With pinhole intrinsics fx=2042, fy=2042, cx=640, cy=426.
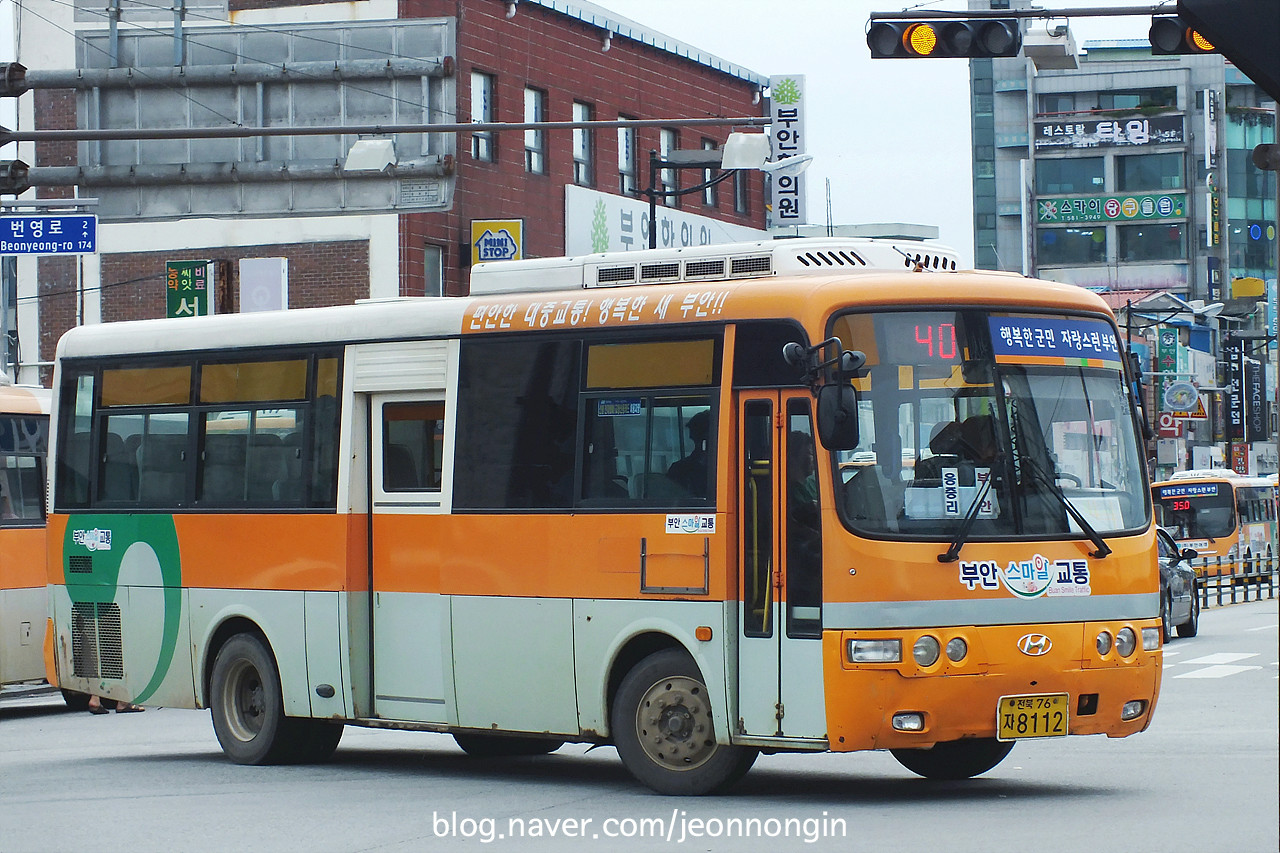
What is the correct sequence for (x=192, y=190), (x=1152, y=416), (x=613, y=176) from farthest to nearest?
(x=1152, y=416) → (x=613, y=176) → (x=192, y=190)

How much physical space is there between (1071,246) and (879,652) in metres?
118

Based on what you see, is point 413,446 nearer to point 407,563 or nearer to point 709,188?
point 407,563

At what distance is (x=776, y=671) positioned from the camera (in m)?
11.7

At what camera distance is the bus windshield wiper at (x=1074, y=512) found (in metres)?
11.8

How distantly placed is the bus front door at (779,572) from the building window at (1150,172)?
116 metres

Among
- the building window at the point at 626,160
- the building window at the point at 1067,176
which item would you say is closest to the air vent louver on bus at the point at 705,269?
the building window at the point at 626,160

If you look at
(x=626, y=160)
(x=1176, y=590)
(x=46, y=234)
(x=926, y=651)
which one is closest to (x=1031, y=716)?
(x=926, y=651)

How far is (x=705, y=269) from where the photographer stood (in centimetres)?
1301

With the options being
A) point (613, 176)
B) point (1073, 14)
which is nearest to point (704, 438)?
point (1073, 14)

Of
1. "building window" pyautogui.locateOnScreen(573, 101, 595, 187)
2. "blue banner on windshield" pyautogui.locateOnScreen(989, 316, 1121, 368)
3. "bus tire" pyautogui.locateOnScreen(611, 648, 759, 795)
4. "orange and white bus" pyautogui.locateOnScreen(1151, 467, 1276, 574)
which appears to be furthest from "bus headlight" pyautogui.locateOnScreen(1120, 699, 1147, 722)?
"orange and white bus" pyautogui.locateOnScreen(1151, 467, 1276, 574)

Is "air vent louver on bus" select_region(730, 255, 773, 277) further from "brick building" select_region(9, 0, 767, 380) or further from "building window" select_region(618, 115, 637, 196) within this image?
"building window" select_region(618, 115, 637, 196)

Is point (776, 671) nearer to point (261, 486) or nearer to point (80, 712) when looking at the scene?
point (261, 486)

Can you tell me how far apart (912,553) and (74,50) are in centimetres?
3551

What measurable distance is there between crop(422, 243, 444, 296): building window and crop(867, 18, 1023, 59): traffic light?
26.6 metres
